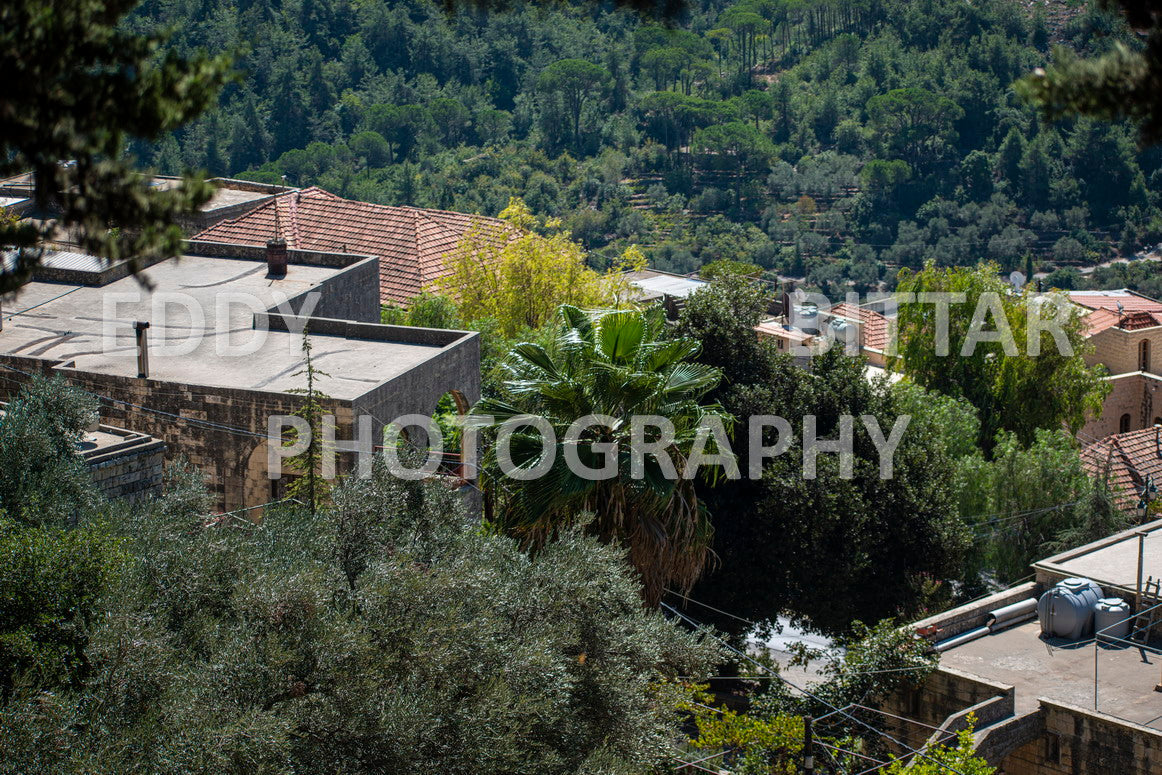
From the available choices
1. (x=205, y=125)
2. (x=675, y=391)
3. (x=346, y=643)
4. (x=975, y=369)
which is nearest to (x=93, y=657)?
(x=346, y=643)

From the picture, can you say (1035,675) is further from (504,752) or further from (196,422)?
(196,422)

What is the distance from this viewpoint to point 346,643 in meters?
10.4

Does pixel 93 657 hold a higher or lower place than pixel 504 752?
higher

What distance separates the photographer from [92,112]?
493 cm

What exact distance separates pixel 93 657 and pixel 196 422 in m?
8.16

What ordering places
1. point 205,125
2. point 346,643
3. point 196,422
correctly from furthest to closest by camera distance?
point 205,125 < point 196,422 < point 346,643

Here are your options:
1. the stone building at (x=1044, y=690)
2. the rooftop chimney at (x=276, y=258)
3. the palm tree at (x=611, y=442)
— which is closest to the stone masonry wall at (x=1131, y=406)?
the stone building at (x=1044, y=690)

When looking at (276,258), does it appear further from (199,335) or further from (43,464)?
(43,464)

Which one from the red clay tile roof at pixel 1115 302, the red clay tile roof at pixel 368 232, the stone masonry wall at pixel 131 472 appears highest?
the red clay tile roof at pixel 368 232

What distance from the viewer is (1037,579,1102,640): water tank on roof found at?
19.2 meters

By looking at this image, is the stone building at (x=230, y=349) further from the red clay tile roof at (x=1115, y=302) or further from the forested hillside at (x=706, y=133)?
the forested hillside at (x=706, y=133)

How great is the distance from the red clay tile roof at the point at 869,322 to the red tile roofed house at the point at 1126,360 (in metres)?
6.53

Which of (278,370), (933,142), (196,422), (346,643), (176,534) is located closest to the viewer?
(346,643)

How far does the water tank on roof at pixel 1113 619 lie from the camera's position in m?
19.0
